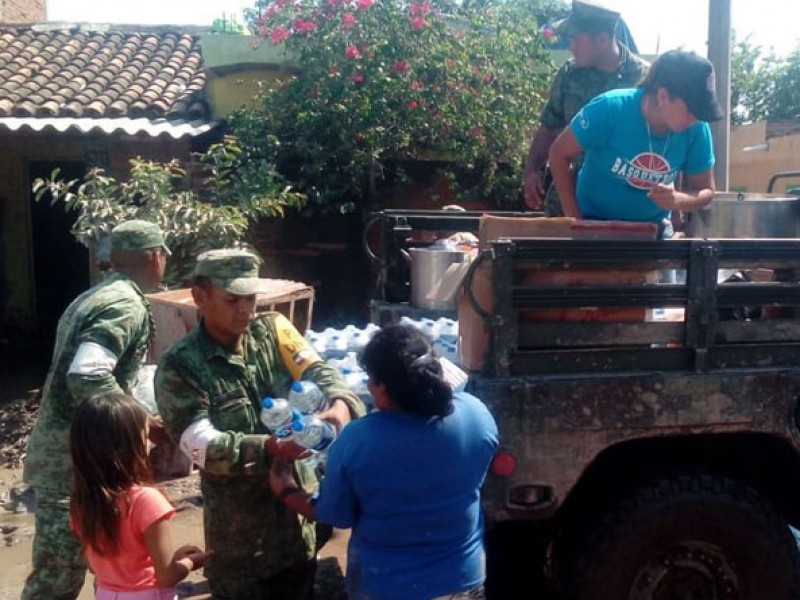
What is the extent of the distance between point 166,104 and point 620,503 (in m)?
7.95

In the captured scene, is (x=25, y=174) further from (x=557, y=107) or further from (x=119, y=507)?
(x=119, y=507)

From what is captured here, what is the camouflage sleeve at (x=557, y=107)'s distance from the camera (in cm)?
470

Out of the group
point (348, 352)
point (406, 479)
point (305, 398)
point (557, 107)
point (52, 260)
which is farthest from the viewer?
point (52, 260)

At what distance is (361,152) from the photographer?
857 cm

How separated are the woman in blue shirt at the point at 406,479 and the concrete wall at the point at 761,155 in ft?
42.9

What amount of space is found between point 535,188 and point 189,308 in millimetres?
2069

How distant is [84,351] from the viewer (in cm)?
311

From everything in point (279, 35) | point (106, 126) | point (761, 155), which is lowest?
point (761, 155)

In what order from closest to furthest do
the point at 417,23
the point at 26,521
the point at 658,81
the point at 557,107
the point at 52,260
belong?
1. the point at 658,81
2. the point at 557,107
3. the point at 26,521
4. the point at 417,23
5. the point at 52,260

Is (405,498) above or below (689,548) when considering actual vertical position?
above

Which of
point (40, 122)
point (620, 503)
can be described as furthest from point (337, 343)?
point (40, 122)

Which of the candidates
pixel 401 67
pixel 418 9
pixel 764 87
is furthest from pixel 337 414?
pixel 764 87

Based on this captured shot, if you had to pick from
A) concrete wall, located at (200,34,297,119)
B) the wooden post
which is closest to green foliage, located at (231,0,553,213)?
concrete wall, located at (200,34,297,119)

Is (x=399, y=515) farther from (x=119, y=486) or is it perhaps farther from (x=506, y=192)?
(x=506, y=192)
